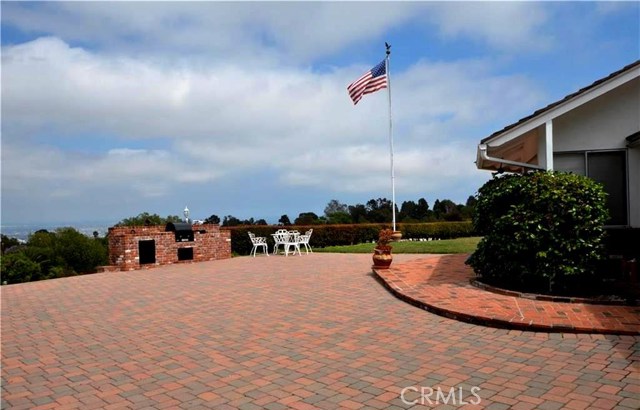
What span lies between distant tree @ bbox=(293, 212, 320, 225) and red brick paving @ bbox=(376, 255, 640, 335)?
15.9 metres

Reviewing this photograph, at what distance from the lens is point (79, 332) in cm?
571

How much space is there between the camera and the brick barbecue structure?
42.7 feet

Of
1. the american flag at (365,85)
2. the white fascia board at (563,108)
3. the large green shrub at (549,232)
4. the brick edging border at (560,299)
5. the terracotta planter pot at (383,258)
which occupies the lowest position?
the brick edging border at (560,299)

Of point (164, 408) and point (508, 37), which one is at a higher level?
point (508, 37)

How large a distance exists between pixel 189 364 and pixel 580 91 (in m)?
7.35

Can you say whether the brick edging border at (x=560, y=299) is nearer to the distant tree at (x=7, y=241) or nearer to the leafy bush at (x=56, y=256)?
the leafy bush at (x=56, y=256)

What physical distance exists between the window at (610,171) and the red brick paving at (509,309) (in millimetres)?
2816

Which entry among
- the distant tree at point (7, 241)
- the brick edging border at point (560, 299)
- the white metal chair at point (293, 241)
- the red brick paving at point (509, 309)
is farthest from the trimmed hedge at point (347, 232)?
the distant tree at point (7, 241)

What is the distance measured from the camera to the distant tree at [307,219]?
2403cm

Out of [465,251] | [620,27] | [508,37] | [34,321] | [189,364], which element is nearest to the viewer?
[189,364]

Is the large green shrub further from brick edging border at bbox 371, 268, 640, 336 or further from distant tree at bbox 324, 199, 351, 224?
distant tree at bbox 324, 199, 351, 224

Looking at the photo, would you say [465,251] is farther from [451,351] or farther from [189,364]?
[189,364]

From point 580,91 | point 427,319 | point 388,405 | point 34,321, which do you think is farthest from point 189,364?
point 580,91

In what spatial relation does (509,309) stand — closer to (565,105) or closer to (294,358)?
(294,358)
